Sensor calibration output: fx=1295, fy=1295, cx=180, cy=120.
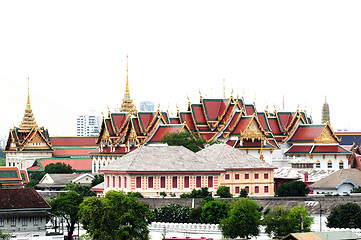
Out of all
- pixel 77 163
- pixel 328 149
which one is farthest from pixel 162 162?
pixel 77 163

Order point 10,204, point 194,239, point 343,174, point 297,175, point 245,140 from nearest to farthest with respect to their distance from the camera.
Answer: point 194,239
point 10,204
point 343,174
point 297,175
point 245,140

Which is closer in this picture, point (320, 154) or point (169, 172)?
point (169, 172)

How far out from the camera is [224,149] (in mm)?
115938

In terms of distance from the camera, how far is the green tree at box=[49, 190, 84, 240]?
8794cm

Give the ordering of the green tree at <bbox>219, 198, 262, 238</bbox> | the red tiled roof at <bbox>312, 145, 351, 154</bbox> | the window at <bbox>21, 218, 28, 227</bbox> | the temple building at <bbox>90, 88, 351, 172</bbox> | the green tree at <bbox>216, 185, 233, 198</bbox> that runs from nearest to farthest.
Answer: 1. the green tree at <bbox>219, 198, 262, 238</bbox>
2. the window at <bbox>21, 218, 28, 227</bbox>
3. the green tree at <bbox>216, 185, 233, 198</bbox>
4. the temple building at <bbox>90, 88, 351, 172</bbox>
5. the red tiled roof at <bbox>312, 145, 351, 154</bbox>

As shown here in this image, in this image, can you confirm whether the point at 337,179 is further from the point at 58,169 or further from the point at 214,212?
the point at 58,169

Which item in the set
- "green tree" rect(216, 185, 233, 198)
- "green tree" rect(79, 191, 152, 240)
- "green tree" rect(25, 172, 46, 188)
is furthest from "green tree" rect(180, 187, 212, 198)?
"green tree" rect(25, 172, 46, 188)

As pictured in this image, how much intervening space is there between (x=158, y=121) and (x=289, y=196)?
38.0 meters

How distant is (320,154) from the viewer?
142 meters

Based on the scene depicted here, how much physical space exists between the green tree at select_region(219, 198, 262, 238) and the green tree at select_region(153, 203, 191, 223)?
895 centimetres

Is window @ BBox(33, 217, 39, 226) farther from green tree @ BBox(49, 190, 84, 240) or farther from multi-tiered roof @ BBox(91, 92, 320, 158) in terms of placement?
multi-tiered roof @ BBox(91, 92, 320, 158)

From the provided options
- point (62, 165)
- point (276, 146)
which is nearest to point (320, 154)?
point (276, 146)

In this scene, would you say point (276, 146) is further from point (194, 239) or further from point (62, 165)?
point (194, 239)

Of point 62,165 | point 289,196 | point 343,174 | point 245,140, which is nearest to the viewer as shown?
point 289,196
